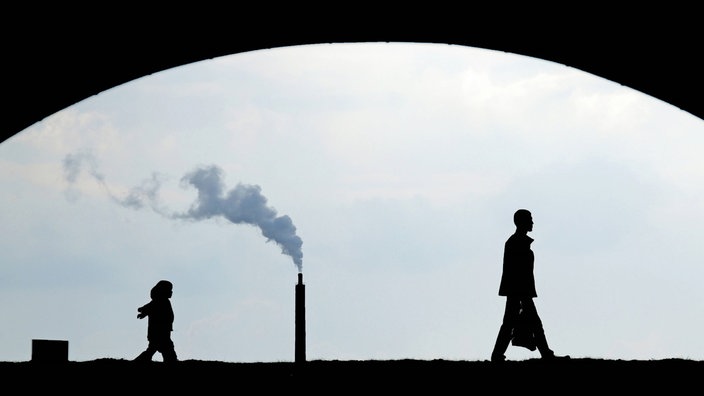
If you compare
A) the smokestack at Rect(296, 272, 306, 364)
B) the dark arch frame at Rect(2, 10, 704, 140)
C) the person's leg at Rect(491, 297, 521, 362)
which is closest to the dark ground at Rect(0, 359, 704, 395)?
the person's leg at Rect(491, 297, 521, 362)

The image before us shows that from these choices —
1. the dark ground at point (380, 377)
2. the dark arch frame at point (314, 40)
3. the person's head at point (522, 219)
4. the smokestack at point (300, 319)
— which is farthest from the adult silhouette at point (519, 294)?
the smokestack at point (300, 319)

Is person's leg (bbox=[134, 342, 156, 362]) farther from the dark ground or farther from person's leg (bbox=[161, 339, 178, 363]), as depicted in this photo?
the dark ground

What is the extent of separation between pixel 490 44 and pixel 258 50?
128 inches

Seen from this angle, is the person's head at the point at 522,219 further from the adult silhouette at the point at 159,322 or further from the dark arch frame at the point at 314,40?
the adult silhouette at the point at 159,322

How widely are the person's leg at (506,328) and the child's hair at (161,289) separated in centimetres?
537

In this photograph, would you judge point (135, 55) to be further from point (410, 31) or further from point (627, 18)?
point (627, 18)

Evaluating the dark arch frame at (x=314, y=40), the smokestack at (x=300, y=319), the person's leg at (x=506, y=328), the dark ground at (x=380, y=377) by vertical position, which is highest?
the dark arch frame at (x=314, y=40)

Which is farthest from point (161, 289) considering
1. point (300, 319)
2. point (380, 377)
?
point (300, 319)

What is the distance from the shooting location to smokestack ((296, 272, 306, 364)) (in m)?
26.3

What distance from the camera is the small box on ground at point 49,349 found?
16.9 meters

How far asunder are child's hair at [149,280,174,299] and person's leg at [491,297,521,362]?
537 cm

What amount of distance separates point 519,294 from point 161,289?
19.0 ft

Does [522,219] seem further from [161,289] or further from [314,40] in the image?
[161,289]

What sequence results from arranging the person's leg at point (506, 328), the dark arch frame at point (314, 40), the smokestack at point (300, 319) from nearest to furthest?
the person's leg at point (506, 328) → the dark arch frame at point (314, 40) → the smokestack at point (300, 319)
